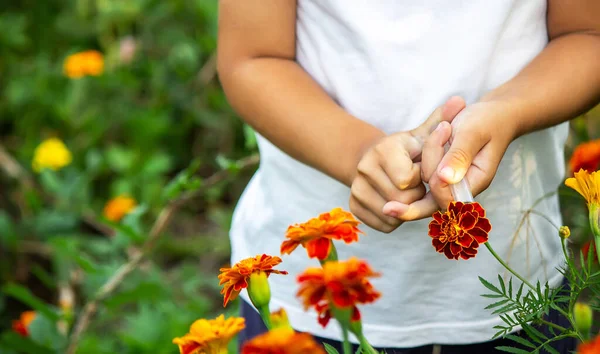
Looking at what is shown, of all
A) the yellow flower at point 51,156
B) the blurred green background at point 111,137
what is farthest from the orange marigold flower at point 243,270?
the yellow flower at point 51,156

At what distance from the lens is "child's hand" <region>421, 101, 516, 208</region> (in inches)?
22.0

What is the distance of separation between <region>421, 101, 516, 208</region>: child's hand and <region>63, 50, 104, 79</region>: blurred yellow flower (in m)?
1.39

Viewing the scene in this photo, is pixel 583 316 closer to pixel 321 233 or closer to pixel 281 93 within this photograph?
pixel 321 233

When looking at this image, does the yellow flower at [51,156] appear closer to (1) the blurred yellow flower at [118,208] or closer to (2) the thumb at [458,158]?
(1) the blurred yellow flower at [118,208]

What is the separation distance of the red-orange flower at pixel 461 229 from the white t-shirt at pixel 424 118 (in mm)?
193

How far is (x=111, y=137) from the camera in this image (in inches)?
76.5

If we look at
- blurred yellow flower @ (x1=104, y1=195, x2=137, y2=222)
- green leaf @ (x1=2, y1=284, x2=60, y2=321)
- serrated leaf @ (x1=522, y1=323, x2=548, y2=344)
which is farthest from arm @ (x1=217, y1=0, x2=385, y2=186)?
blurred yellow flower @ (x1=104, y1=195, x2=137, y2=222)

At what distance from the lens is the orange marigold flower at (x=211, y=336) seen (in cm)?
44

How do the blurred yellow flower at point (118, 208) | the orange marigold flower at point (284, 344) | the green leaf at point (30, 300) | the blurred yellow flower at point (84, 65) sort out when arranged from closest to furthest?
1. the orange marigold flower at point (284, 344)
2. the green leaf at point (30, 300)
3. the blurred yellow flower at point (118, 208)
4. the blurred yellow flower at point (84, 65)

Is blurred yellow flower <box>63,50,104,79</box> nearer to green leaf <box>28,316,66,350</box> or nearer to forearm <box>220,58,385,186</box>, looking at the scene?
green leaf <box>28,316,66,350</box>

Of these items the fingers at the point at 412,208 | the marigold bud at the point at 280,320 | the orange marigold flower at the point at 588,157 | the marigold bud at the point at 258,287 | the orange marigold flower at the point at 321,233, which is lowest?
the orange marigold flower at the point at 588,157

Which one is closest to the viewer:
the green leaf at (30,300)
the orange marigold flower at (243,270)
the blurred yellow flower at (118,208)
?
the orange marigold flower at (243,270)

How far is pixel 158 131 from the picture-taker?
1.86 metres

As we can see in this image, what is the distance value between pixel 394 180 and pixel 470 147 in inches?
2.5
